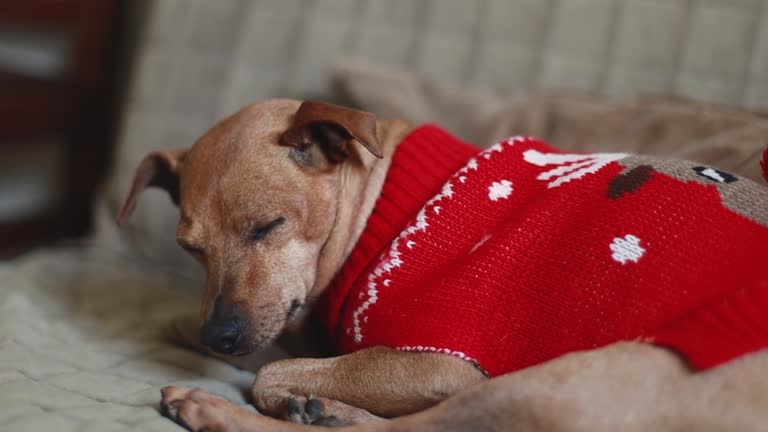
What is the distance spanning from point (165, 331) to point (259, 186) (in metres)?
0.60

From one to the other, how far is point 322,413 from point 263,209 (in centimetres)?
50

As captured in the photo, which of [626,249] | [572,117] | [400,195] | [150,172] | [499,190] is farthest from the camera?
[572,117]

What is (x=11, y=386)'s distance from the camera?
1.47 m

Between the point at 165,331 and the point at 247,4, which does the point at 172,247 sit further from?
the point at 247,4

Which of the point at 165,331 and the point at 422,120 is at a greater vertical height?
the point at 422,120

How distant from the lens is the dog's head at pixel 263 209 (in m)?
1.64

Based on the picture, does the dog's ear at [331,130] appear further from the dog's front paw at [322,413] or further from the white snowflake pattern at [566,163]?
the dog's front paw at [322,413]

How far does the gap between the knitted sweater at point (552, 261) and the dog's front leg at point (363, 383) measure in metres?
0.04

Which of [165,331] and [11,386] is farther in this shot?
[165,331]

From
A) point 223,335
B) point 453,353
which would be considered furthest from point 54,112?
point 453,353

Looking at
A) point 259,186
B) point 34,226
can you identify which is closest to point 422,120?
point 259,186

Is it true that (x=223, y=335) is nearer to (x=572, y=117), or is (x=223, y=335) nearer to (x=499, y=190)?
(x=499, y=190)

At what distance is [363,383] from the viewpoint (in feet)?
5.10

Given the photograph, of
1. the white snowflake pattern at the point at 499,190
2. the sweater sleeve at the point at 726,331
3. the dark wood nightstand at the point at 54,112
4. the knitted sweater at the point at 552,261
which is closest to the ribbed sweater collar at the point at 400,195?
the knitted sweater at the point at 552,261
